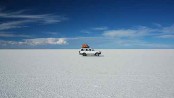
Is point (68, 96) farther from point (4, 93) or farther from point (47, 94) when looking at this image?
point (4, 93)

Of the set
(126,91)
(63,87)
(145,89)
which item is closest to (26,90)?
(63,87)

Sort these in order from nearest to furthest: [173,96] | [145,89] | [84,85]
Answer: [173,96], [145,89], [84,85]

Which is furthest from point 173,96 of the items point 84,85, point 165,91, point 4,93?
point 4,93

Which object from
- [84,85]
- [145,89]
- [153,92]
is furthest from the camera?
[84,85]

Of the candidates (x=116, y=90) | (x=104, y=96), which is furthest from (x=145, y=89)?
(x=104, y=96)

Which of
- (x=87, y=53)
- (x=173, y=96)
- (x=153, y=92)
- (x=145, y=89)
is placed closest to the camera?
(x=173, y=96)

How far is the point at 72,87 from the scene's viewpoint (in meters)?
8.87

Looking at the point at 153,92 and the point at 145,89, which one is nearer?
the point at 153,92

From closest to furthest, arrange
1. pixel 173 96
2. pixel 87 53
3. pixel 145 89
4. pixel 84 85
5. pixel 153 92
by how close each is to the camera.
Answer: pixel 173 96, pixel 153 92, pixel 145 89, pixel 84 85, pixel 87 53

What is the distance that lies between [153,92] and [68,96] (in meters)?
3.37

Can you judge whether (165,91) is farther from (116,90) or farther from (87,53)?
(87,53)

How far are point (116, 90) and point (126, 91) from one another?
417mm

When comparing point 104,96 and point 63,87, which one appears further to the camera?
point 63,87

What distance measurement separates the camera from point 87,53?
34.8 metres
